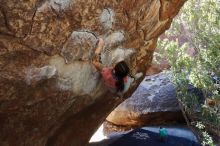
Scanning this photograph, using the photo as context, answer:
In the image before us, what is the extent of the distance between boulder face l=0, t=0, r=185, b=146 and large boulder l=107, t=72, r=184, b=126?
233cm

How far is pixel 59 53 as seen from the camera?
11.7 ft

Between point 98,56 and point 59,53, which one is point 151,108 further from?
point 59,53

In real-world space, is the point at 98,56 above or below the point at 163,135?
above

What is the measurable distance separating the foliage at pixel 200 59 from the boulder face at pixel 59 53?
66 centimetres

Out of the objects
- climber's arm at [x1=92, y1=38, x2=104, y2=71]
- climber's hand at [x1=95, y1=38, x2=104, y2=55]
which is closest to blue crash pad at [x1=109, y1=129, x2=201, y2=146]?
climber's arm at [x1=92, y1=38, x2=104, y2=71]

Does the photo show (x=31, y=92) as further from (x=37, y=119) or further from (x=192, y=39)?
(x=192, y=39)

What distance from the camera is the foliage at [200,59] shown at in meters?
5.01

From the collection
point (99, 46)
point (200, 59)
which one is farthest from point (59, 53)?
point (200, 59)

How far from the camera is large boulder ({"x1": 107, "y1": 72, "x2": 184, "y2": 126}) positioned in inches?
276

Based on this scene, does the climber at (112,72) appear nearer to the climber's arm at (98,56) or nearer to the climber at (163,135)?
the climber's arm at (98,56)

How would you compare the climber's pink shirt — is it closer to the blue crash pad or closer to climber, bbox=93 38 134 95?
climber, bbox=93 38 134 95

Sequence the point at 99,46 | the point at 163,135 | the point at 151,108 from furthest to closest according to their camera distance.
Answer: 1. the point at 151,108
2. the point at 163,135
3. the point at 99,46

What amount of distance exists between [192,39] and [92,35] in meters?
2.31

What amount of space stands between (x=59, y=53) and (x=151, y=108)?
3733 millimetres
